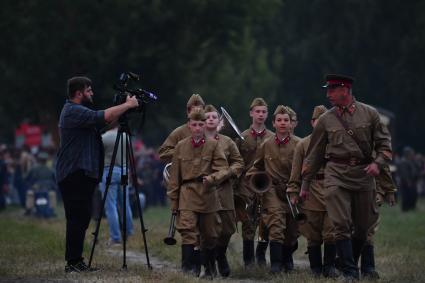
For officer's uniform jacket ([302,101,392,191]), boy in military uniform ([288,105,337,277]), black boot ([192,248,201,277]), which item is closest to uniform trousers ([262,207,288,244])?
boy in military uniform ([288,105,337,277])

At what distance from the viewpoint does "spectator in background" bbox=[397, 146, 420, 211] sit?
35125 millimetres

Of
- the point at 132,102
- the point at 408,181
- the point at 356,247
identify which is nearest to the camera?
the point at 132,102

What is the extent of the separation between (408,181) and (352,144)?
74.1 ft

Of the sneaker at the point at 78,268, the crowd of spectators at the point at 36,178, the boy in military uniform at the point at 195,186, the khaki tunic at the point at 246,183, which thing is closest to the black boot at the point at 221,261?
the boy in military uniform at the point at 195,186

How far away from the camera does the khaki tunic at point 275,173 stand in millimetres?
14836

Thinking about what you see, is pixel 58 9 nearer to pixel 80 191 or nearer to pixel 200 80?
pixel 200 80

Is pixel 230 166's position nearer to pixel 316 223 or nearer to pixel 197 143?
pixel 197 143

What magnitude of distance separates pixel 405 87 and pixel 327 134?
40397mm

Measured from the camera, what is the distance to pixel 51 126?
3991cm

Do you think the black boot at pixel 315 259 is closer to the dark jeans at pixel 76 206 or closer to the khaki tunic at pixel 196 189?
the khaki tunic at pixel 196 189

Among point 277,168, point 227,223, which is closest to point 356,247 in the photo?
point 227,223

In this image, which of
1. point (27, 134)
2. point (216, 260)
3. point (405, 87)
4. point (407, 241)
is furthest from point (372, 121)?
point (405, 87)

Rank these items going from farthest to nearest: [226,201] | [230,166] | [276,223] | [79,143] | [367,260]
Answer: [276,223] < [226,201] < [230,166] < [367,260] < [79,143]

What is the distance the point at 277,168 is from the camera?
49.3 ft
